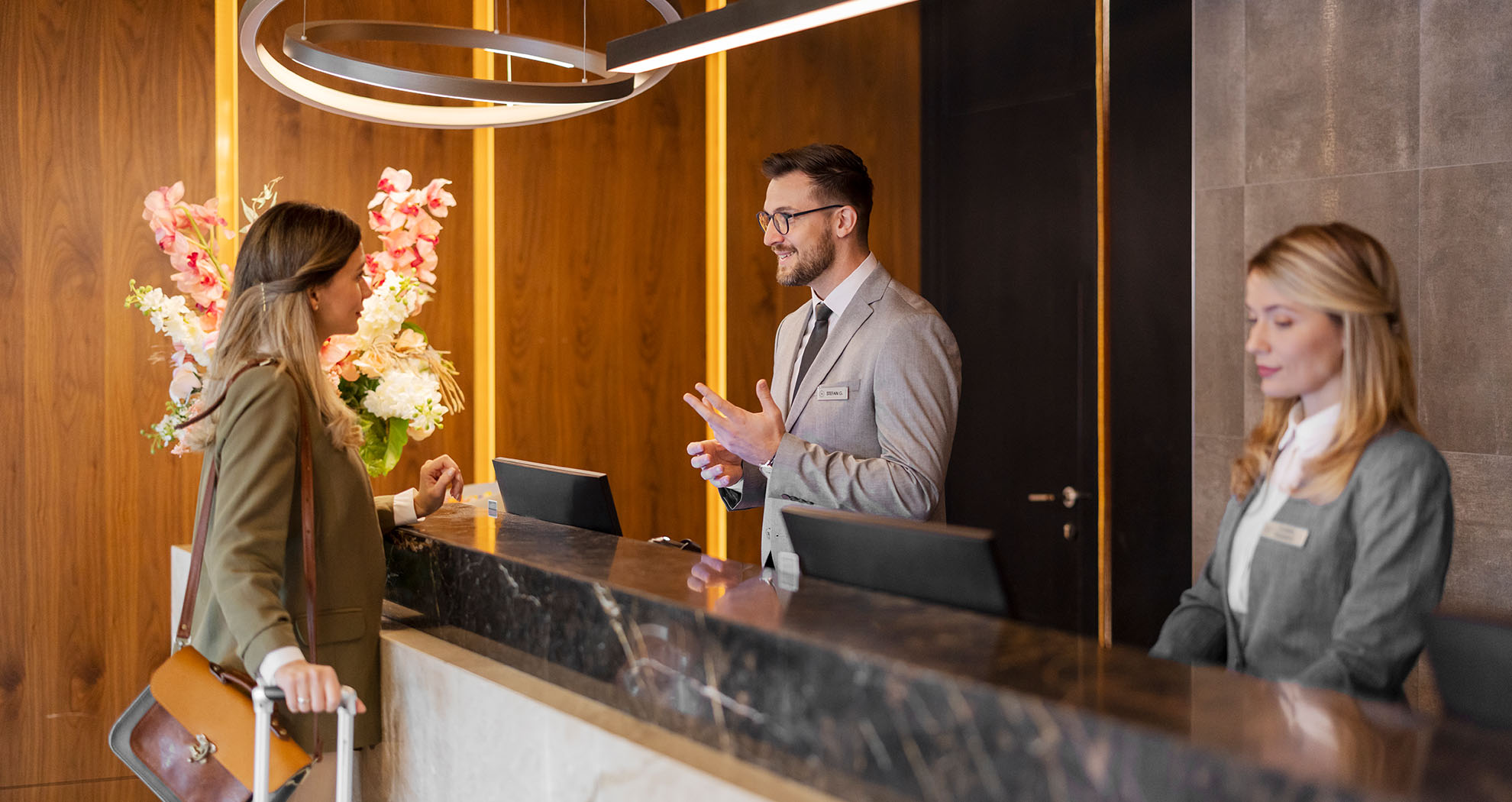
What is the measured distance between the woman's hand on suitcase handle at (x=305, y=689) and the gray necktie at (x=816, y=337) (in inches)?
59.8

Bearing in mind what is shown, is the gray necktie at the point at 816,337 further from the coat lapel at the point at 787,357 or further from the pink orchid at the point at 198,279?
the pink orchid at the point at 198,279

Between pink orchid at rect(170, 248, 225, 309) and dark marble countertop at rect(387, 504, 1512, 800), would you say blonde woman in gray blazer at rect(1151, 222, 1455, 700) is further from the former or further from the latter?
pink orchid at rect(170, 248, 225, 309)

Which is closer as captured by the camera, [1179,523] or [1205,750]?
[1205,750]

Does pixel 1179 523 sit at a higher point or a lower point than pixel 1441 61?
lower

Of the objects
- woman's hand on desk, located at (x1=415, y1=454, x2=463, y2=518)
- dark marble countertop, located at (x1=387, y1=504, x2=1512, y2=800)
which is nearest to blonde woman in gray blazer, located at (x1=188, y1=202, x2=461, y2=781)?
dark marble countertop, located at (x1=387, y1=504, x2=1512, y2=800)

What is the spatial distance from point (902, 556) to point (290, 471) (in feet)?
3.41

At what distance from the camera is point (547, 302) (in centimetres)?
444

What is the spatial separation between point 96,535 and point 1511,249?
168 inches

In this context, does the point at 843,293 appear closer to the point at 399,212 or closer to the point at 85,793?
the point at 399,212

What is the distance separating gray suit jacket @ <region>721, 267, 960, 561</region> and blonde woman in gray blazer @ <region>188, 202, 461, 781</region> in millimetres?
922

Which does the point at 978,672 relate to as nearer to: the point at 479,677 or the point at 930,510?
the point at 479,677

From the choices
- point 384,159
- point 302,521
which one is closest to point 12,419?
point 384,159

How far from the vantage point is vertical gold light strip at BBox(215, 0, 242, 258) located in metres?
3.72

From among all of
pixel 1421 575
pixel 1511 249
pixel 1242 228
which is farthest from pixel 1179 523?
pixel 1421 575
